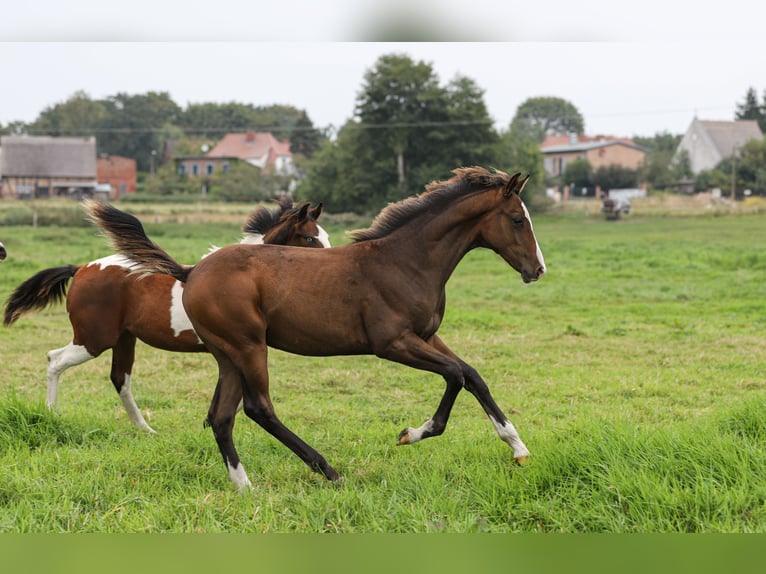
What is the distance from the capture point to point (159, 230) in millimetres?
24438

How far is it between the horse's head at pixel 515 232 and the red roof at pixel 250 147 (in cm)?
5149

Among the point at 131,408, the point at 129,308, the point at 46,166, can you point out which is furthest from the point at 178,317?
the point at 46,166

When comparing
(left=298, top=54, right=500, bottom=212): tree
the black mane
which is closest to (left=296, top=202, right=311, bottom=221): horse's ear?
the black mane

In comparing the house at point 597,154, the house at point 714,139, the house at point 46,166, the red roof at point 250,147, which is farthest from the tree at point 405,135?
the red roof at point 250,147

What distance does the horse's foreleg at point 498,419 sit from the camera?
4439 mm

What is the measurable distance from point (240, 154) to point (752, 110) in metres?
34.2

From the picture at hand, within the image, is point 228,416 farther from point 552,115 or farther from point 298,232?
point 552,115

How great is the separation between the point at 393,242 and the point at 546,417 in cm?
222

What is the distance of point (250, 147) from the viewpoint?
191 feet

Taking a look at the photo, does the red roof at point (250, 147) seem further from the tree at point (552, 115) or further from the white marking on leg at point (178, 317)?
the white marking on leg at point (178, 317)

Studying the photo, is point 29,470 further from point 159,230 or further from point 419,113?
point 419,113

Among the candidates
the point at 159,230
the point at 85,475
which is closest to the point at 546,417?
the point at 85,475

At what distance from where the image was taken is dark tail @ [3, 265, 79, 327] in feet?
22.1

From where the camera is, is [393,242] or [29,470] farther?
[393,242]
